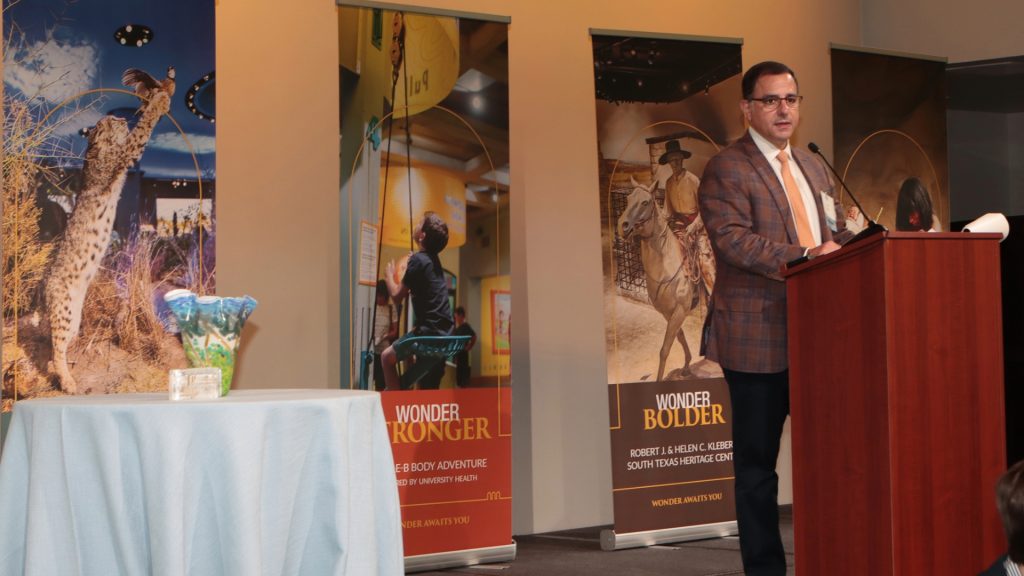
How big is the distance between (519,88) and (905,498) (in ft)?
11.0

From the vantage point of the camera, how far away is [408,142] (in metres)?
4.22

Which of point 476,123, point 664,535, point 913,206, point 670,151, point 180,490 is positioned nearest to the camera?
point 180,490

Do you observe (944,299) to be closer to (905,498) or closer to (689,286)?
(905,498)

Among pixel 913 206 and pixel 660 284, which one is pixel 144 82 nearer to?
pixel 660 284

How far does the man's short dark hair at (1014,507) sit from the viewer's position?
5.52 feet

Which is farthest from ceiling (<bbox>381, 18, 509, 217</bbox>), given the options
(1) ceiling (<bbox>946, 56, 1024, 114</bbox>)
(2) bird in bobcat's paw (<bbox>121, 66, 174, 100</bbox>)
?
(1) ceiling (<bbox>946, 56, 1024, 114</bbox>)

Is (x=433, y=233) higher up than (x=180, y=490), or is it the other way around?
(x=433, y=233)

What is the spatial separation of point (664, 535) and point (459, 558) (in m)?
0.97

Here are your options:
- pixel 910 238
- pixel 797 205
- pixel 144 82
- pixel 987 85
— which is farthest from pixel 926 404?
pixel 987 85

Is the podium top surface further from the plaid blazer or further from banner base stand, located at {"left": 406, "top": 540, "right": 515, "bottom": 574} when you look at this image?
banner base stand, located at {"left": 406, "top": 540, "right": 515, "bottom": 574}

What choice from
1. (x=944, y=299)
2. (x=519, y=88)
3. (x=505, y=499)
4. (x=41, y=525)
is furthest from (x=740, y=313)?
(x=519, y=88)

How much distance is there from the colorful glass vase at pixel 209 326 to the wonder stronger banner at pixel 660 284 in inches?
95.3

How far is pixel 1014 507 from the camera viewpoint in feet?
5.54

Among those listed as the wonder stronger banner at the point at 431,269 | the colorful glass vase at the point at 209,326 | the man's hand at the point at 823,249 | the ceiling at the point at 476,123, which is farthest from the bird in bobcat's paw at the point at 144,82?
the man's hand at the point at 823,249
